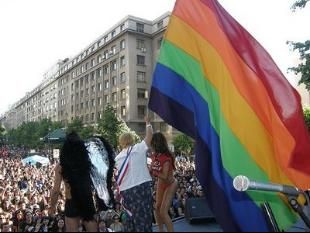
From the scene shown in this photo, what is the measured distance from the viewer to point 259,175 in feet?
15.4

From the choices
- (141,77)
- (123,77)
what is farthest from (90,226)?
(123,77)

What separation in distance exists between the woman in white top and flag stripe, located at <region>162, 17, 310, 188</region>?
115 centimetres

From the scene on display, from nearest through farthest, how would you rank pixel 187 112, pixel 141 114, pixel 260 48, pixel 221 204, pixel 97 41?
1. pixel 221 204
2. pixel 187 112
3. pixel 260 48
4. pixel 141 114
5. pixel 97 41

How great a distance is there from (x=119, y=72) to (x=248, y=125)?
2238 inches

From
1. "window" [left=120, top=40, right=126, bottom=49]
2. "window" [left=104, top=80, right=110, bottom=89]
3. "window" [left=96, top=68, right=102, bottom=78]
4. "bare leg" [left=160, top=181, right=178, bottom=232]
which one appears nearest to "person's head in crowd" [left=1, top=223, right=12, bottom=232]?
"bare leg" [left=160, top=181, right=178, bottom=232]

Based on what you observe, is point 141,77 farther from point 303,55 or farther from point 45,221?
point 45,221

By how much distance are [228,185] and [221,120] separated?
76 cm

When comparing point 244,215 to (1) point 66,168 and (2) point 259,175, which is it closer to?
(2) point 259,175

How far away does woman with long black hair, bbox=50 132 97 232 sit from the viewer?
15.1 ft

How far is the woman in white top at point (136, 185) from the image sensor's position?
495 cm

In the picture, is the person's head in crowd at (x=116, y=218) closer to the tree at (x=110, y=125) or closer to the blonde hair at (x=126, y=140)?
the blonde hair at (x=126, y=140)

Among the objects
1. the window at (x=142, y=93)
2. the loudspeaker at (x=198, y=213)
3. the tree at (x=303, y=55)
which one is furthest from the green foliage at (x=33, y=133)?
the loudspeaker at (x=198, y=213)

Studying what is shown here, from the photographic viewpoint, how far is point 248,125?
15.7 feet

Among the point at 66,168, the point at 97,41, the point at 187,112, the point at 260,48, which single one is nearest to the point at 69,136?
the point at 66,168
